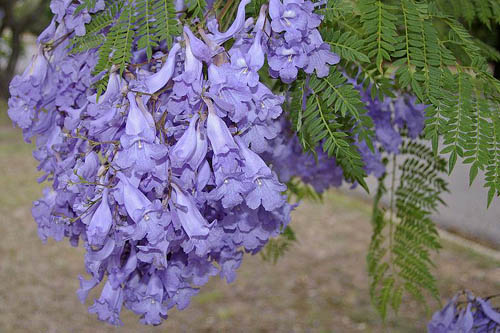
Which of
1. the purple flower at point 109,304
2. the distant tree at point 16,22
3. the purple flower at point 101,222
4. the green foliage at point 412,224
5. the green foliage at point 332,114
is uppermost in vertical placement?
the green foliage at point 332,114

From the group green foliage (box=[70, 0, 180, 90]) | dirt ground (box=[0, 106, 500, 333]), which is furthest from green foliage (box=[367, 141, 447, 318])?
dirt ground (box=[0, 106, 500, 333])

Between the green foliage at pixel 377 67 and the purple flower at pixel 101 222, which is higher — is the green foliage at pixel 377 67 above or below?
above

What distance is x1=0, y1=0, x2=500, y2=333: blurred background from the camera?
3236 millimetres

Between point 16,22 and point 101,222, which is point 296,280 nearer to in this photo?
point 101,222

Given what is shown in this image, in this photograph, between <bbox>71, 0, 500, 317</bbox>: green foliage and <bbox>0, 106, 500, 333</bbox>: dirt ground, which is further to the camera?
<bbox>0, 106, 500, 333</bbox>: dirt ground

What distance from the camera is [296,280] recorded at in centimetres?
374

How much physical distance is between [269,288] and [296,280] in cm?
21

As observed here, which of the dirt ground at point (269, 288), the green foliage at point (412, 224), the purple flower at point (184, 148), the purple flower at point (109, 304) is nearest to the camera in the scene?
the purple flower at point (184, 148)

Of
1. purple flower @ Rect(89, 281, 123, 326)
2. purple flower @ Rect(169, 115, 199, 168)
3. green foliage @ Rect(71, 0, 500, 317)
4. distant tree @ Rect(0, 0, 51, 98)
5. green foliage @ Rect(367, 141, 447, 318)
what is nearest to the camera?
purple flower @ Rect(169, 115, 199, 168)

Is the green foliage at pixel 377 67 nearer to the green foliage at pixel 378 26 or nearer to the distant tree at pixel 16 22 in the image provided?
the green foliage at pixel 378 26

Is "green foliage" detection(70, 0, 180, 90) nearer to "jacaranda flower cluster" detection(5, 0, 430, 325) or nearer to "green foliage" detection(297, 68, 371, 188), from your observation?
"jacaranda flower cluster" detection(5, 0, 430, 325)

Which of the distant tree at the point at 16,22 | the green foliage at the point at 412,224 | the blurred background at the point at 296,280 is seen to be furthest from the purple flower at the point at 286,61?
the distant tree at the point at 16,22

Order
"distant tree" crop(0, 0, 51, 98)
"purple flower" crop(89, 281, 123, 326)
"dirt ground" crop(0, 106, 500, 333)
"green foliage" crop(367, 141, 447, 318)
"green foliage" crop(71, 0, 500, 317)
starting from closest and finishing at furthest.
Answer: "green foliage" crop(71, 0, 500, 317)
"purple flower" crop(89, 281, 123, 326)
"green foliage" crop(367, 141, 447, 318)
"dirt ground" crop(0, 106, 500, 333)
"distant tree" crop(0, 0, 51, 98)

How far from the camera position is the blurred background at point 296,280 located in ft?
10.6
